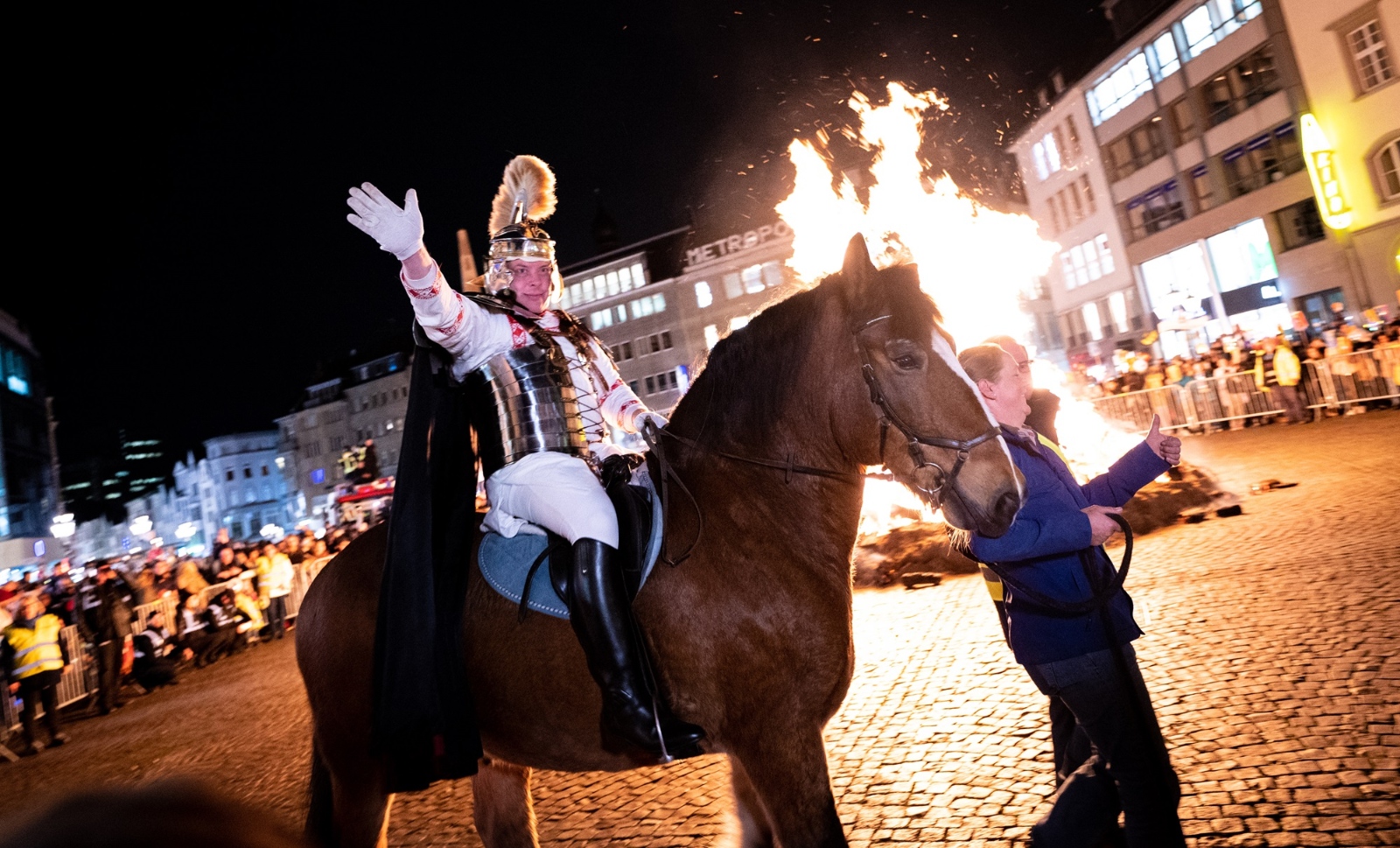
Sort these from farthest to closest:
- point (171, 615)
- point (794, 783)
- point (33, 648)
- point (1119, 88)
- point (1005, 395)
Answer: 1. point (1119, 88)
2. point (171, 615)
3. point (33, 648)
4. point (1005, 395)
5. point (794, 783)

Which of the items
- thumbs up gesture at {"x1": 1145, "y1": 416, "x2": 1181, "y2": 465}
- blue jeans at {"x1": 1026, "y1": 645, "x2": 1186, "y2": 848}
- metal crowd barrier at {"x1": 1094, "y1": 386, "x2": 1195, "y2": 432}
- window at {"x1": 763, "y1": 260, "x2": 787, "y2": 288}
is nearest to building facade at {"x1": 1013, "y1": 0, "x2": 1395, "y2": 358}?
metal crowd barrier at {"x1": 1094, "y1": 386, "x2": 1195, "y2": 432}

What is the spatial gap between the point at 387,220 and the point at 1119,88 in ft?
159

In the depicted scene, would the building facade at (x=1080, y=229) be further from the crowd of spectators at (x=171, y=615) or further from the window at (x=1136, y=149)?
the crowd of spectators at (x=171, y=615)

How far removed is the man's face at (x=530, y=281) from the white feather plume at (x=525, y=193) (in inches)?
16.8

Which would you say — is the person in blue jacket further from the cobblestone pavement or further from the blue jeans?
the cobblestone pavement

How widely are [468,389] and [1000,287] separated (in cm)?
1525

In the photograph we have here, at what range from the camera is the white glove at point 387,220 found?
301cm

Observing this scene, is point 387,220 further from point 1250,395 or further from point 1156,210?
point 1156,210

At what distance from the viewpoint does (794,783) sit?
286 centimetres

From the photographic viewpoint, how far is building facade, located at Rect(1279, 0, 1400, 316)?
28.0 m

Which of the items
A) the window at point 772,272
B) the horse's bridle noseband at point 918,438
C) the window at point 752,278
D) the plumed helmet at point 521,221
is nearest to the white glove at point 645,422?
the plumed helmet at point 521,221

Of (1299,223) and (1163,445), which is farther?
(1299,223)

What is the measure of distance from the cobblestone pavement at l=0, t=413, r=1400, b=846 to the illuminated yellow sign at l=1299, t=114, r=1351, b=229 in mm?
24689

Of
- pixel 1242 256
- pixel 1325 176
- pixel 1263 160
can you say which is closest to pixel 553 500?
pixel 1325 176
